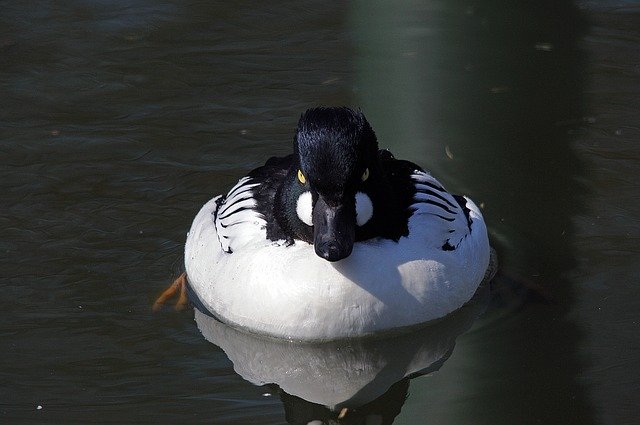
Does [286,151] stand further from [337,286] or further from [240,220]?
[337,286]

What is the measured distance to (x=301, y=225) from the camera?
21.3 ft

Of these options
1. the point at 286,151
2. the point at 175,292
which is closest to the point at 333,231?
the point at 175,292

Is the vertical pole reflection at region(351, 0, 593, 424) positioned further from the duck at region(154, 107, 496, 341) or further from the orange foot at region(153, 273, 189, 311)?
the orange foot at region(153, 273, 189, 311)

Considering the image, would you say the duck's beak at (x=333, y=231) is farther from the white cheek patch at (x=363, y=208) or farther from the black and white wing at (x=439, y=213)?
the black and white wing at (x=439, y=213)

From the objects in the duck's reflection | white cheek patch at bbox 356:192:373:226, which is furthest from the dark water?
white cheek patch at bbox 356:192:373:226

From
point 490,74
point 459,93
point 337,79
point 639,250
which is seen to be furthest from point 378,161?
point 337,79

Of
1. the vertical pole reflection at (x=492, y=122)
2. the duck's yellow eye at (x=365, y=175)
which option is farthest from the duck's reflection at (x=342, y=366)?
the duck's yellow eye at (x=365, y=175)

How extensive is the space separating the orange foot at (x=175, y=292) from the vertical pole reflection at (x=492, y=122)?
5.25 feet

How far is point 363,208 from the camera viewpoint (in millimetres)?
6316

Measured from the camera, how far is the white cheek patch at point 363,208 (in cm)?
627

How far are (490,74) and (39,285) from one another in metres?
3.41

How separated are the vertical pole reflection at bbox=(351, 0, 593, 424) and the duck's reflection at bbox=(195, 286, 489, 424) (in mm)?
156

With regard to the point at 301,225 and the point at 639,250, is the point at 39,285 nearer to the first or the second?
the point at 301,225

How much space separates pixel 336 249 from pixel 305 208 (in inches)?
14.9
